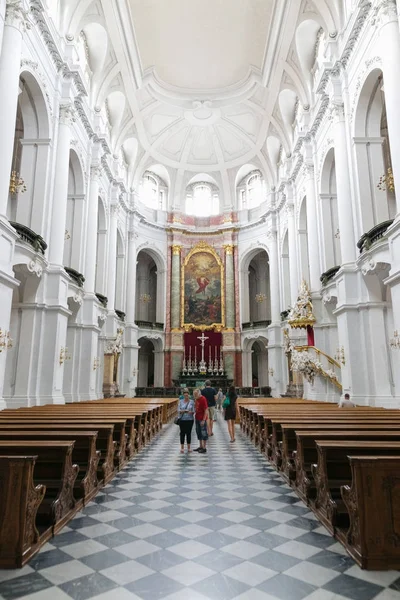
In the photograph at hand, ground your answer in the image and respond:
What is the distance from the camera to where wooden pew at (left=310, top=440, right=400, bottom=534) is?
13.5 ft

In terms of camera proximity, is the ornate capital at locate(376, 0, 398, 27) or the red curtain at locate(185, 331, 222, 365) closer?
the ornate capital at locate(376, 0, 398, 27)

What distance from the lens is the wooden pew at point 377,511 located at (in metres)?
3.31

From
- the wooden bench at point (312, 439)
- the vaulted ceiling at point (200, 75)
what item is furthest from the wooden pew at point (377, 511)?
the vaulted ceiling at point (200, 75)

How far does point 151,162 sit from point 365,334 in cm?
2067

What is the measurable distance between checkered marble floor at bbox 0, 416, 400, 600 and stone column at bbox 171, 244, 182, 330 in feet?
75.2

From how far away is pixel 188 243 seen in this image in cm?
3066

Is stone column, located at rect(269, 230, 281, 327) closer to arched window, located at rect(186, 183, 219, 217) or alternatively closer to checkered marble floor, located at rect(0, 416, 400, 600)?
arched window, located at rect(186, 183, 219, 217)

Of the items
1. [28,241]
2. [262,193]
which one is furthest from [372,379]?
[262,193]

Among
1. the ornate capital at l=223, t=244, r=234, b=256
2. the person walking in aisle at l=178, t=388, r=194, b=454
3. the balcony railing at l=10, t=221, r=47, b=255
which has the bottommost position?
the person walking in aisle at l=178, t=388, r=194, b=454

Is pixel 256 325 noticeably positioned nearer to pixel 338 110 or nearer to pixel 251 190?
pixel 251 190

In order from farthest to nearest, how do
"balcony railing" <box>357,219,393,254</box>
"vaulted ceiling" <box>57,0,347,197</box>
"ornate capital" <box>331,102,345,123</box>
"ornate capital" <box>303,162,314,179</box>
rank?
"ornate capital" <box>303,162,314,179</box> < "vaulted ceiling" <box>57,0,347,197</box> < "ornate capital" <box>331,102,345,123</box> < "balcony railing" <box>357,219,393,254</box>

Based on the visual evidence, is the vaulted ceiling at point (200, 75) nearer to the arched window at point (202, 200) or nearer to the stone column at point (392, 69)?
the arched window at point (202, 200)

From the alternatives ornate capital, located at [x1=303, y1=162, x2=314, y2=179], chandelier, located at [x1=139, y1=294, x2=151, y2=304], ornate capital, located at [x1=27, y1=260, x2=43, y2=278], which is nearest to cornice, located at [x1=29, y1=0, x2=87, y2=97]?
ornate capital, located at [x1=27, y1=260, x2=43, y2=278]

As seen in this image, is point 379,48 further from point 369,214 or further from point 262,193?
point 262,193
